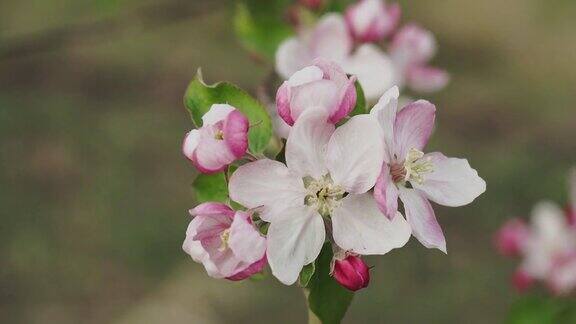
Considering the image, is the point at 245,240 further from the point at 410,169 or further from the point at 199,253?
the point at 410,169

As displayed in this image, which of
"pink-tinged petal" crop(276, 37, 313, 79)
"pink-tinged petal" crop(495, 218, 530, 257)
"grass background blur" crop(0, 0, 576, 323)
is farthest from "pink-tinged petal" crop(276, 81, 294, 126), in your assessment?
"grass background blur" crop(0, 0, 576, 323)

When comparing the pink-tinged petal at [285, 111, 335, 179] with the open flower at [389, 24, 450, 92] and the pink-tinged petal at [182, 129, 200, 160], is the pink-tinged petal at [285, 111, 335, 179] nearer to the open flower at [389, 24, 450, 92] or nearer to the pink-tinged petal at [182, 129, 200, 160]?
the pink-tinged petal at [182, 129, 200, 160]

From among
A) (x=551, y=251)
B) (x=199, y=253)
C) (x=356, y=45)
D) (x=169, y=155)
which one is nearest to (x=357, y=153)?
(x=199, y=253)

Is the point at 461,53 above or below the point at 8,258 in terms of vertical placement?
above

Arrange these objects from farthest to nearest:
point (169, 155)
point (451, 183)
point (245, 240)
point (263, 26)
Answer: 1. point (169, 155)
2. point (263, 26)
3. point (451, 183)
4. point (245, 240)

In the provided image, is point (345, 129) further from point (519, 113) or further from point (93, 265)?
point (519, 113)

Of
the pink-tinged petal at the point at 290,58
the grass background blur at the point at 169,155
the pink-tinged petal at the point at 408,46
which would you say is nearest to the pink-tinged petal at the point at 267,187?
the pink-tinged petal at the point at 290,58

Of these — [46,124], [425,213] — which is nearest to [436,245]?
[425,213]
